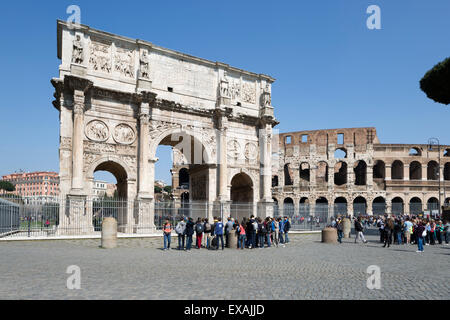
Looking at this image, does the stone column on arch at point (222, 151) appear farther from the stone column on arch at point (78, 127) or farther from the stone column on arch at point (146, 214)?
the stone column on arch at point (78, 127)

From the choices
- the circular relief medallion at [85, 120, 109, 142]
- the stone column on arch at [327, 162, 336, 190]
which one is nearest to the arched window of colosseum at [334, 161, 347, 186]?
the stone column on arch at [327, 162, 336, 190]

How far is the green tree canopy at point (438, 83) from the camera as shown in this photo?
20.6 m

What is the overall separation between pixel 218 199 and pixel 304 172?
84.3ft

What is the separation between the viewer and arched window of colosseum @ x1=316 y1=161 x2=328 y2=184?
43731mm

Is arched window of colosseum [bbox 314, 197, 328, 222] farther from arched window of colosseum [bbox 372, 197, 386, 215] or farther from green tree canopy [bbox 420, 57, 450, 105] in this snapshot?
arched window of colosseum [bbox 372, 197, 386, 215]

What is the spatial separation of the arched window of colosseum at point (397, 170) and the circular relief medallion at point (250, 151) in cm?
2497

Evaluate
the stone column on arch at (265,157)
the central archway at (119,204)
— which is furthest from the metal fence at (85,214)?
the stone column on arch at (265,157)

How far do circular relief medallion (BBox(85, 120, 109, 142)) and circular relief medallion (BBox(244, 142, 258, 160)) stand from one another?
853 centimetres

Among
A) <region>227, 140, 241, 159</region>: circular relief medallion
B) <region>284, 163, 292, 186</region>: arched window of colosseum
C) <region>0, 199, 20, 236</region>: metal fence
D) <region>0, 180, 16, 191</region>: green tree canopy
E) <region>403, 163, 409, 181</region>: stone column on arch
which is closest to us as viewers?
<region>0, 199, 20, 236</region>: metal fence

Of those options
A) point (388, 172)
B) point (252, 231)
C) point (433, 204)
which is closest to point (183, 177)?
point (388, 172)

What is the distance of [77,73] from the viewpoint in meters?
17.1

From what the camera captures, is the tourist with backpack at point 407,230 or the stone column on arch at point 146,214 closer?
the tourist with backpack at point 407,230
